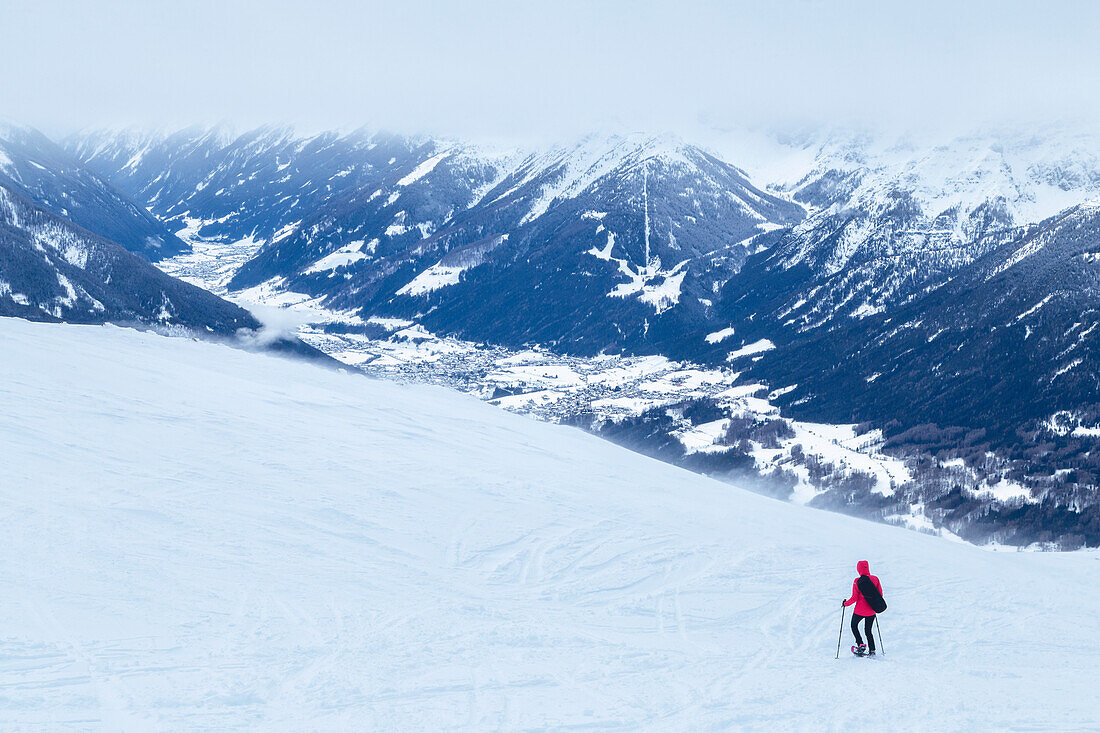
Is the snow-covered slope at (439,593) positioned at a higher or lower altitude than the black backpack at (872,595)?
lower

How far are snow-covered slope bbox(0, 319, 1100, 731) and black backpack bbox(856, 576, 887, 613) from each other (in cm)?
106

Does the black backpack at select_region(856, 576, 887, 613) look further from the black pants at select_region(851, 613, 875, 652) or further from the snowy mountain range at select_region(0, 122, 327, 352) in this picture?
the snowy mountain range at select_region(0, 122, 327, 352)

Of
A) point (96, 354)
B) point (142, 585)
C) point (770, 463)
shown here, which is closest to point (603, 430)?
point (770, 463)

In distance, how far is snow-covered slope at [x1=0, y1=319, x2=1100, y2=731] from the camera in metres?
13.9

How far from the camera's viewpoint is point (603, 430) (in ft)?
511

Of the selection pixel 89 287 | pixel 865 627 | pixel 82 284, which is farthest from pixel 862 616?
pixel 89 287

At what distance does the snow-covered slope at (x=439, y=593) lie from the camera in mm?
13898

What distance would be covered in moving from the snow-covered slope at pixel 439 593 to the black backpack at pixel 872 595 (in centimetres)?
106

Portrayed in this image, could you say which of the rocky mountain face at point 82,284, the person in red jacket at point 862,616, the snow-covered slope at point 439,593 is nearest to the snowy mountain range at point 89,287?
the rocky mountain face at point 82,284

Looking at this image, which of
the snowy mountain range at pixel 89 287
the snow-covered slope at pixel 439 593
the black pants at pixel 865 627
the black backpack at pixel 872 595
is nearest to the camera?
the snow-covered slope at pixel 439 593

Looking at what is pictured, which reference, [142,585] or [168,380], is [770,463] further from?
[142,585]

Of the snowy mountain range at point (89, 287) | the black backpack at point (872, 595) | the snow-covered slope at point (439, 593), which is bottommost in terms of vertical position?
the snow-covered slope at point (439, 593)

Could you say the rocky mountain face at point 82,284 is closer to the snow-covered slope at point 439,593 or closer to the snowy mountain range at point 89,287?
the snowy mountain range at point 89,287

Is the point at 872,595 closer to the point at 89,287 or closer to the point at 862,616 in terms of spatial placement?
the point at 862,616
